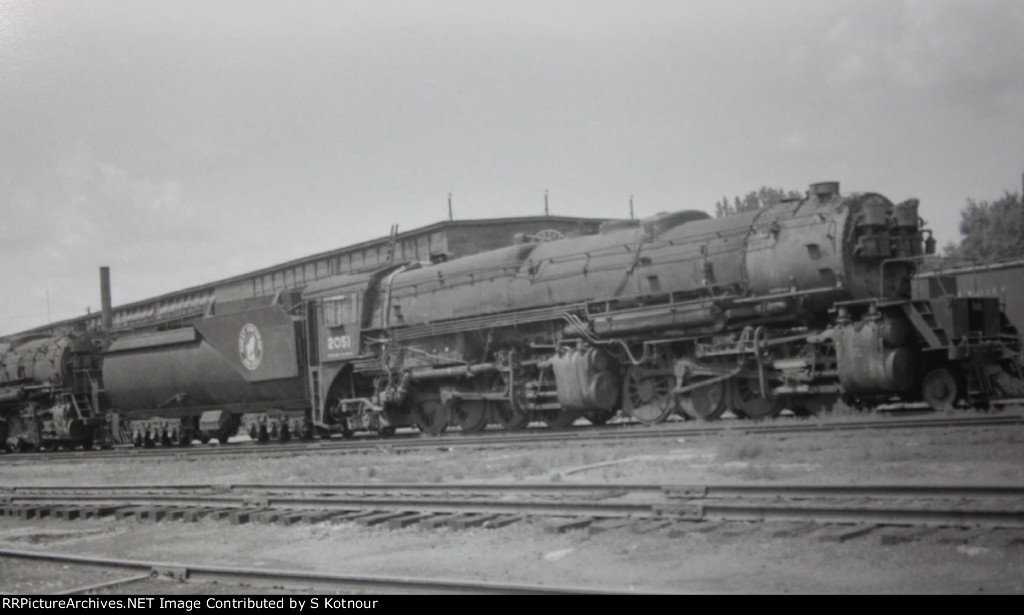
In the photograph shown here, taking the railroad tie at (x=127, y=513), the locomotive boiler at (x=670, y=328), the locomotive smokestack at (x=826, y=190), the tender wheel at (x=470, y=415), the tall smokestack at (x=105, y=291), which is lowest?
the railroad tie at (x=127, y=513)

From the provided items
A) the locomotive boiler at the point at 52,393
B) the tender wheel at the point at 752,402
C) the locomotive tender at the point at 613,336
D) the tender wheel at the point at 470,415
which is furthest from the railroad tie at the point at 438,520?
the locomotive boiler at the point at 52,393

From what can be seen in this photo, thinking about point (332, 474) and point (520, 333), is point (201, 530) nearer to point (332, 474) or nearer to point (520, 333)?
point (332, 474)

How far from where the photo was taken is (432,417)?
70.0 feet

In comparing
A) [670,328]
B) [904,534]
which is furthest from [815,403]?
[904,534]

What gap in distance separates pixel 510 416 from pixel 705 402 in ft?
15.8

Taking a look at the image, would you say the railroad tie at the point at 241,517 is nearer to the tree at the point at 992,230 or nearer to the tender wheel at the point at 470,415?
the tree at the point at 992,230

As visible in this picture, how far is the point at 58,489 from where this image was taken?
16062 millimetres

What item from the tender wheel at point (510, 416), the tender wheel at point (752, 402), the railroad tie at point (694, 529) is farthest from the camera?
the tender wheel at point (510, 416)

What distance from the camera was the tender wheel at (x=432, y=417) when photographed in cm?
2078

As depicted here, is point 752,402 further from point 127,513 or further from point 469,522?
point 127,513

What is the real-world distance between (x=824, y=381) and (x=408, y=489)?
7.10 meters

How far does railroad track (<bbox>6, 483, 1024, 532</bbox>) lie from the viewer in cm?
789

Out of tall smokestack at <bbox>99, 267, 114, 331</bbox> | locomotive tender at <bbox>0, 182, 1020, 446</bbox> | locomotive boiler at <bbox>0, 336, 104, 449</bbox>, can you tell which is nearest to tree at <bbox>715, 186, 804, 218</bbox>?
locomotive tender at <bbox>0, 182, 1020, 446</bbox>

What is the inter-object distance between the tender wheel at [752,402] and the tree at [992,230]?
364 cm
